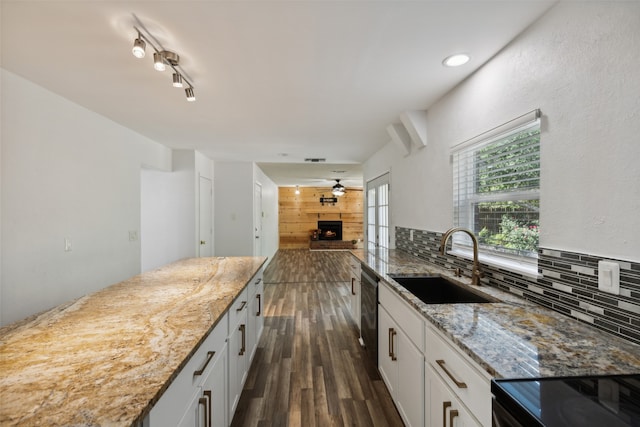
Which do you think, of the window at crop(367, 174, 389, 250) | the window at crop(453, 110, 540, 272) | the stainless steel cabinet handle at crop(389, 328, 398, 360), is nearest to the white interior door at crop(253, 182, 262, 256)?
the window at crop(367, 174, 389, 250)

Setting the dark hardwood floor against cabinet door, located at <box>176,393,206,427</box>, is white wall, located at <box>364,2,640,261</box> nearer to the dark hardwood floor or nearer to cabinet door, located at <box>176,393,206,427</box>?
the dark hardwood floor

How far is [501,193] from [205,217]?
14.2 ft

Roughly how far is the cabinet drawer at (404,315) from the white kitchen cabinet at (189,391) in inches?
41.2

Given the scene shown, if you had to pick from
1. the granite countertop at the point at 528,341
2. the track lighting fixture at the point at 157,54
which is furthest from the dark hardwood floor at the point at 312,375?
the track lighting fixture at the point at 157,54

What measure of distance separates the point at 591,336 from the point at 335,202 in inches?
397

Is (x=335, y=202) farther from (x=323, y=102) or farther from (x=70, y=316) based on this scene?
(x=70, y=316)

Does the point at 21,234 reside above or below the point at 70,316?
above

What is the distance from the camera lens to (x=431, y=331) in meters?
1.35

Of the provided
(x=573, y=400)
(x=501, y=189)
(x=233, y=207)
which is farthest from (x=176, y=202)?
(x=573, y=400)

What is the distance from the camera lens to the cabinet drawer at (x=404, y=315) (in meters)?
1.50

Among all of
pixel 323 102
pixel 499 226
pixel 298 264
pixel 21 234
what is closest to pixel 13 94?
pixel 21 234

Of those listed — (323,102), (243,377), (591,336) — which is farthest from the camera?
(323,102)

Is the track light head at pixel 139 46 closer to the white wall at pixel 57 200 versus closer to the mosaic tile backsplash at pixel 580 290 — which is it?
the white wall at pixel 57 200

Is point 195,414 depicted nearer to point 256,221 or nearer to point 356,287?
point 356,287
